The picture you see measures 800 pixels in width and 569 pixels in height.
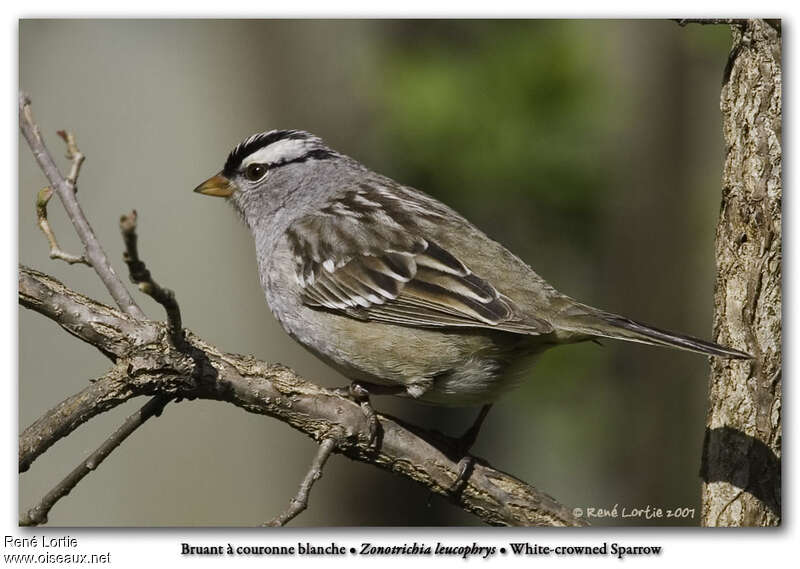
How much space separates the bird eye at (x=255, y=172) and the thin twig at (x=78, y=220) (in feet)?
3.71

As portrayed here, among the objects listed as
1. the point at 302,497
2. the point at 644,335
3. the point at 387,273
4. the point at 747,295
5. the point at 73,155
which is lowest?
the point at 302,497

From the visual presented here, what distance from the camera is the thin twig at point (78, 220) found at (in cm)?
343

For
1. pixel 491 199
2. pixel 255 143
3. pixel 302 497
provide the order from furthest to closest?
pixel 491 199 < pixel 255 143 < pixel 302 497

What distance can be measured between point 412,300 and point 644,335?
2.83ft

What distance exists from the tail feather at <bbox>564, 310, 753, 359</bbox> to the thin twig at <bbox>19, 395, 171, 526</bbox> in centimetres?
146

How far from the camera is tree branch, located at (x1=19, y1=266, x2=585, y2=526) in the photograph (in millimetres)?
3271

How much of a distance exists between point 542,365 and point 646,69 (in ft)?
7.69

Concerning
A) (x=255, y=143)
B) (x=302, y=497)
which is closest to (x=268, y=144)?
(x=255, y=143)

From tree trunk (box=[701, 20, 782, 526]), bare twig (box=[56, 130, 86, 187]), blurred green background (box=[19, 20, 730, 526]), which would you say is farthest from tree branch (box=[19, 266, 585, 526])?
blurred green background (box=[19, 20, 730, 526])

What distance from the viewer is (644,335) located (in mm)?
3348

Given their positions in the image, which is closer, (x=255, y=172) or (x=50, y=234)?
(x=50, y=234)

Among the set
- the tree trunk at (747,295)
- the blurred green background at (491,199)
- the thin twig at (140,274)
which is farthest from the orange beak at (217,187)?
the tree trunk at (747,295)

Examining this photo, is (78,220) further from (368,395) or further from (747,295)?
(747,295)

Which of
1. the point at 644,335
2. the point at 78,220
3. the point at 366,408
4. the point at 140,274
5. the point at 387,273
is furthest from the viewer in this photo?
the point at 387,273
